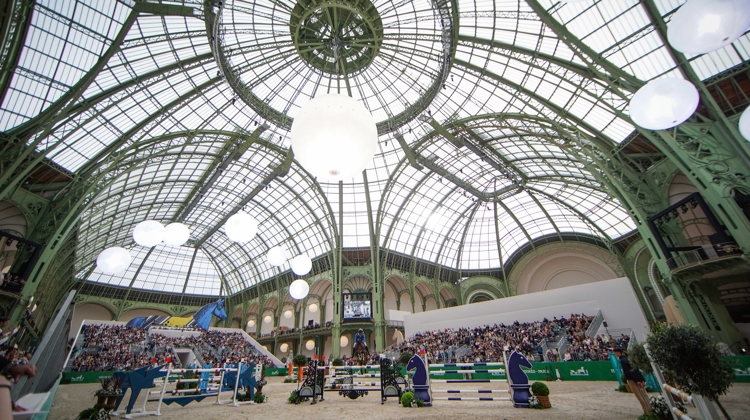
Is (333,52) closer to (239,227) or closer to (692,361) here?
(239,227)

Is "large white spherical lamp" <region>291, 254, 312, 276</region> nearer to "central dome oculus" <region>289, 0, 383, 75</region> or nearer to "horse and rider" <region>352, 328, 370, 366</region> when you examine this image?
"horse and rider" <region>352, 328, 370, 366</region>

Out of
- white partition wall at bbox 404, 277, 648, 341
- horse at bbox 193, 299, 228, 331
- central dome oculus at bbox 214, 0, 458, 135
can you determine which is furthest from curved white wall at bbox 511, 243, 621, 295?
horse at bbox 193, 299, 228, 331

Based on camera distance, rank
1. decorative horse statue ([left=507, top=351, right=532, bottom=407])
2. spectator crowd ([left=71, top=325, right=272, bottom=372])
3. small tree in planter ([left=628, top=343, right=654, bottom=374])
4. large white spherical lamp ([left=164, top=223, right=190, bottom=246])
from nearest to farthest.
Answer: small tree in planter ([left=628, top=343, right=654, bottom=374]), decorative horse statue ([left=507, top=351, right=532, bottom=407]), large white spherical lamp ([left=164, top=223, right=190, bottom=246]), spectator crowd ([left=71, top=325, right=272, bottom=372])

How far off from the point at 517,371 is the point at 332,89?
23.5 m

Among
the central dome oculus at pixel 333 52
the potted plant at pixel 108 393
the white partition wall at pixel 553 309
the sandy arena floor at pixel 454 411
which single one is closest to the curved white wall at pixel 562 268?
the white partition wall at pixel 553 309

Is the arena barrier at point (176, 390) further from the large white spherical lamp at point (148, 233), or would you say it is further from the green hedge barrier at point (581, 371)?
the green hedge barrier at point (581, 371)

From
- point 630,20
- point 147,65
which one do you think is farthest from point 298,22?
point 630,20

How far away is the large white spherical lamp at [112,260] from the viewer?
1585 centimetres

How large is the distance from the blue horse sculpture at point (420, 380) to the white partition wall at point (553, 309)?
2386cm

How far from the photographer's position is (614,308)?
28.3 m

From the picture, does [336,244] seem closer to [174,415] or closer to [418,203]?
[418,203]

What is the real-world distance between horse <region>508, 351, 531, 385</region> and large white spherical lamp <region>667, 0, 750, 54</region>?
393 inches

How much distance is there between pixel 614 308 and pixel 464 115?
2210cm

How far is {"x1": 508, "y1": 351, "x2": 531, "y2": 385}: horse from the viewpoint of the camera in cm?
1073
